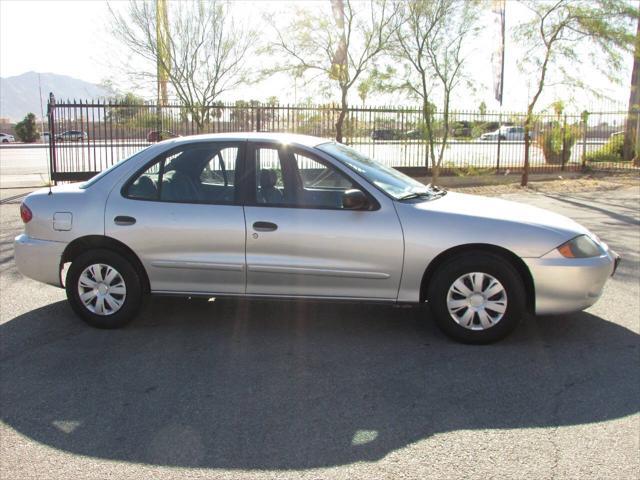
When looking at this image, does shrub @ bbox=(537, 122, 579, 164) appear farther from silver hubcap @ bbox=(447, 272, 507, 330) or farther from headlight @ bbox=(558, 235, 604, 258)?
silver hubcap @ bbox=(447, 272, 507, 330)

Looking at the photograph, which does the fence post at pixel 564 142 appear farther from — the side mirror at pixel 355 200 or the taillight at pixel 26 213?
the taillight at pixel 26 213

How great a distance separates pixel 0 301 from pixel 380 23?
13555 mm

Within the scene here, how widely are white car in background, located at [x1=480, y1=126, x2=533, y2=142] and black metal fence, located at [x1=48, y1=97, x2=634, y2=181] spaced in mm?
39

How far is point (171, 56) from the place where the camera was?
2042cm

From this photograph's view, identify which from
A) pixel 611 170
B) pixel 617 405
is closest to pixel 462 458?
pixel 617 405

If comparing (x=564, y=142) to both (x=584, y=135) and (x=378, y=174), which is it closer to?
(x=584, y=135)

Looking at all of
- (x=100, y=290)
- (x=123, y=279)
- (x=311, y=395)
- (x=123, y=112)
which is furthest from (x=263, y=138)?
(x=123, y=112)

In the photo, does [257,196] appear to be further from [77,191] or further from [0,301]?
[0,301]

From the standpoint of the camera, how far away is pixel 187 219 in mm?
5355

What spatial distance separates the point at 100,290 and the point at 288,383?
6.70 ft

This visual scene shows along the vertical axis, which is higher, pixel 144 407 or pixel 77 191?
pixel 77 191

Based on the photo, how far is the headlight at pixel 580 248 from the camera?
5023 millimetres

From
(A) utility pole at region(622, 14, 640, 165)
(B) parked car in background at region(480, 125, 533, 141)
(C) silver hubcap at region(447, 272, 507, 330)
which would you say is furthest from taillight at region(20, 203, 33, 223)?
(A) utility pole at region(622, 14, 640, 165)

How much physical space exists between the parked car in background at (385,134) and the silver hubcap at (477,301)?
13.0m
